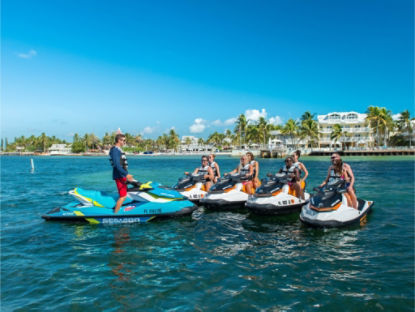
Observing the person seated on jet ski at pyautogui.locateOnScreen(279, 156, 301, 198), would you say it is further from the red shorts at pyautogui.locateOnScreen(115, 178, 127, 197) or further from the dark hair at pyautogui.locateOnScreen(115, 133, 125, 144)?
the dark hair at pyautogui.locateOnScreen(115, 133, 125, 144)

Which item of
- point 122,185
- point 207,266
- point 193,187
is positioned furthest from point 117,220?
point 207,266

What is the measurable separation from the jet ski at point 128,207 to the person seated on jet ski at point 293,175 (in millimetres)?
3378

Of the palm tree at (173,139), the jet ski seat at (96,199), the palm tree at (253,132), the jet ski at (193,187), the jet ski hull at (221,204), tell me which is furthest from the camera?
the palm tree at (173,139)

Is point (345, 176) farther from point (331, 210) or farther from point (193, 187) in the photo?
point (193, 187)

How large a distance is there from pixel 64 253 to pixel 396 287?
20.8ft

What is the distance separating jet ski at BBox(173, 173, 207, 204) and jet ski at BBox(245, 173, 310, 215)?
237 centimetres

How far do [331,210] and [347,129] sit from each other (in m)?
80.5

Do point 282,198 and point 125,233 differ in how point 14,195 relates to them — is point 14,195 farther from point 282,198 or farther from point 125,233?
point 282,198

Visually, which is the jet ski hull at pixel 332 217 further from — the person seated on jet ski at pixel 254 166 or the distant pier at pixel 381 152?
the distant pier at pixel 381 152

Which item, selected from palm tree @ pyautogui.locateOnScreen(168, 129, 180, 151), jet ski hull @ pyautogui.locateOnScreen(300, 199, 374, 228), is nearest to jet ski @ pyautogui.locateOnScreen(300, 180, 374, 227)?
jet ski hull @ pyautogui.locateOnScreen(300, 199, 374, 228)

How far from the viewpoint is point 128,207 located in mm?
8859

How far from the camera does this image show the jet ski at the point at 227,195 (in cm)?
1060

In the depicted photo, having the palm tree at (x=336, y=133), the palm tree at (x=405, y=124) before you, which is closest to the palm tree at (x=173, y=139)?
the palm tree at (x=336, y=133)

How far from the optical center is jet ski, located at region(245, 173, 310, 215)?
9531 millimetres
